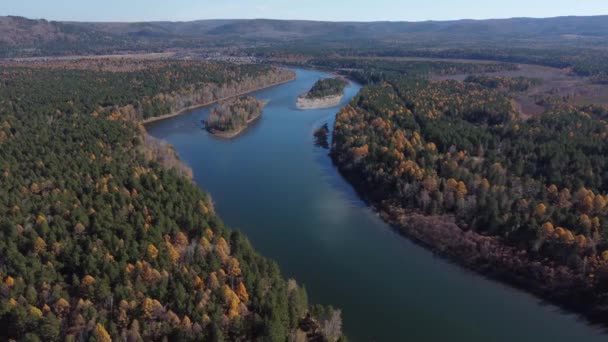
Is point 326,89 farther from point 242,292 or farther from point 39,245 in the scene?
point 242,292

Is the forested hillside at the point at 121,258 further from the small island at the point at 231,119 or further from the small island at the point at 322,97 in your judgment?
the small island at the point at 322,97

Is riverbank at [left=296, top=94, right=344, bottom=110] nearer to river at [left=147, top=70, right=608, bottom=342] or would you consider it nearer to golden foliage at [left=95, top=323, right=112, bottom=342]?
river at [left=147, top=70, right=608, bottom=342]

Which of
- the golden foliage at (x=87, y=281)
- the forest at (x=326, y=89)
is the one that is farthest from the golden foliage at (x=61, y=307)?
the forest at (x=326, y=89)

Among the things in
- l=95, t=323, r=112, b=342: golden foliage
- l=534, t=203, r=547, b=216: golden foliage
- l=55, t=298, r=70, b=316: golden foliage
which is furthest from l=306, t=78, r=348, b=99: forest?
l=95, t=323, r=112, b=342: golden foliage

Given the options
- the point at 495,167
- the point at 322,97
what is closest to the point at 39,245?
the point at 495,167

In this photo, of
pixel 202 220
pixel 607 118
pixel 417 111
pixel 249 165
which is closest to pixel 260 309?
pixel 202 220
